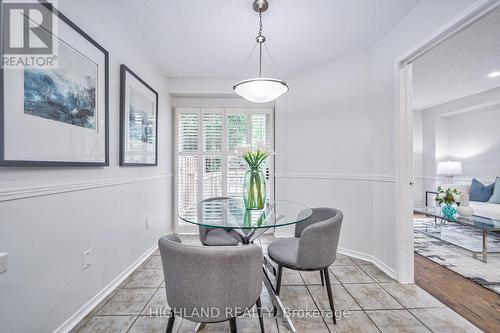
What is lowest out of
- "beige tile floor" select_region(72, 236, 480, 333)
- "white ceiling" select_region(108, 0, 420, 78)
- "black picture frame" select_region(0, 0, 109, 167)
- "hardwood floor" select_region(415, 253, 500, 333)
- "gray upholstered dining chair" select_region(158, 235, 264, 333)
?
"hardwood floor" select_region(415, 253, 500, 333)

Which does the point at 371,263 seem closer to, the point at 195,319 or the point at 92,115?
the point at 195,319

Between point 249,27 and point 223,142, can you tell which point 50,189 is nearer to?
point 249,27

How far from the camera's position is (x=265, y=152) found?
1.78 meters

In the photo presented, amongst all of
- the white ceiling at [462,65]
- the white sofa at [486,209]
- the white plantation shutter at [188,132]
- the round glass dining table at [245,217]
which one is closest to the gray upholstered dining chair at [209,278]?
the round glass dining table at [245,217]

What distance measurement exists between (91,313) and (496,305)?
3.15 m

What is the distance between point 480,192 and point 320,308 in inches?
166

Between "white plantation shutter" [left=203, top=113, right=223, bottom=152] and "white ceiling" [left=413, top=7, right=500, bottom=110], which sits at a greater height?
"white ceiling" [left=413, top=7, right=500, bottom=110]

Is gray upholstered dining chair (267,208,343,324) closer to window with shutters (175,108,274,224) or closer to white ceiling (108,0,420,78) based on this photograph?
white ceiling (108,0,420,78)

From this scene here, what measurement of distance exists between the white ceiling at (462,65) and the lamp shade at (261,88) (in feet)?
4.41

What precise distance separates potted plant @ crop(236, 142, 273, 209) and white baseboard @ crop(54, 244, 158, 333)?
1357 mm

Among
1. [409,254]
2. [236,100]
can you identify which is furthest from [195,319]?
[236,100]

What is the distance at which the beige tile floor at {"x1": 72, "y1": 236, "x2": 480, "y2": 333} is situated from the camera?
1501mm

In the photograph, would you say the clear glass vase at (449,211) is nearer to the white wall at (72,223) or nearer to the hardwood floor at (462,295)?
the hardwood floor at (462,295)

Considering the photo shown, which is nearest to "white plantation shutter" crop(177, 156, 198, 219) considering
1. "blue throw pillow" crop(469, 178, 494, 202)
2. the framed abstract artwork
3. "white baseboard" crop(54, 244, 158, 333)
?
the framed abstract artwork
